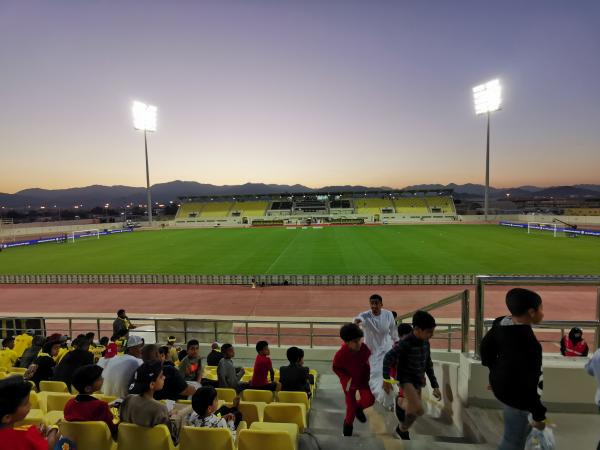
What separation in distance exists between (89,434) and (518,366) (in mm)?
3985

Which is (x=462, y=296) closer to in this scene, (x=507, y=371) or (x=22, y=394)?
(x=507, y=371)

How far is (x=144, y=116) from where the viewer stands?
7688 cm

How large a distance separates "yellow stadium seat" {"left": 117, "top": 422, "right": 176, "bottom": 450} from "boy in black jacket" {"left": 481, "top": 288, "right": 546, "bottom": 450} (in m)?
3.04

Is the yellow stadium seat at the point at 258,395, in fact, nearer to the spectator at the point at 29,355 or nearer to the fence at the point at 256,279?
the spectator at the point at 29,355

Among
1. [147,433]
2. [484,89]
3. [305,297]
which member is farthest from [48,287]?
[484,89]

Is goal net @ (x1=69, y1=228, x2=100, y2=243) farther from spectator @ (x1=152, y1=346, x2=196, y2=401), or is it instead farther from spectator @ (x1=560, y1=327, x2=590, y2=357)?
spectator @ (x1=560, y1=327, x2=590, y2=357)

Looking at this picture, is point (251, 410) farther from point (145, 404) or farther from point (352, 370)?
point (145, 404)

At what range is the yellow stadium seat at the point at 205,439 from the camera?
327cm


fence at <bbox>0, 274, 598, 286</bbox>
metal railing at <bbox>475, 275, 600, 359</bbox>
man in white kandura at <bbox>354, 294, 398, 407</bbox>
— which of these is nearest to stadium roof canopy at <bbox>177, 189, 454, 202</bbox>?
fence at <bbox>0, 274, 598, 286</bbox>

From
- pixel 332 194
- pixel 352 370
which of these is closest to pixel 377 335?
pixel 352 370

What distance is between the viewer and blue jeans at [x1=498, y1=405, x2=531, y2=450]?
2873 millimetres

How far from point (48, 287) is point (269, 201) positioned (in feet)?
246

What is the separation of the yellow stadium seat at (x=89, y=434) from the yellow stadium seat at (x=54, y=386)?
7.89ft

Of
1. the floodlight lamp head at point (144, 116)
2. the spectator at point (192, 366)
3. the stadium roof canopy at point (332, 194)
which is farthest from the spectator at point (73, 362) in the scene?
the stadium roof canopy at point (332, 194)
